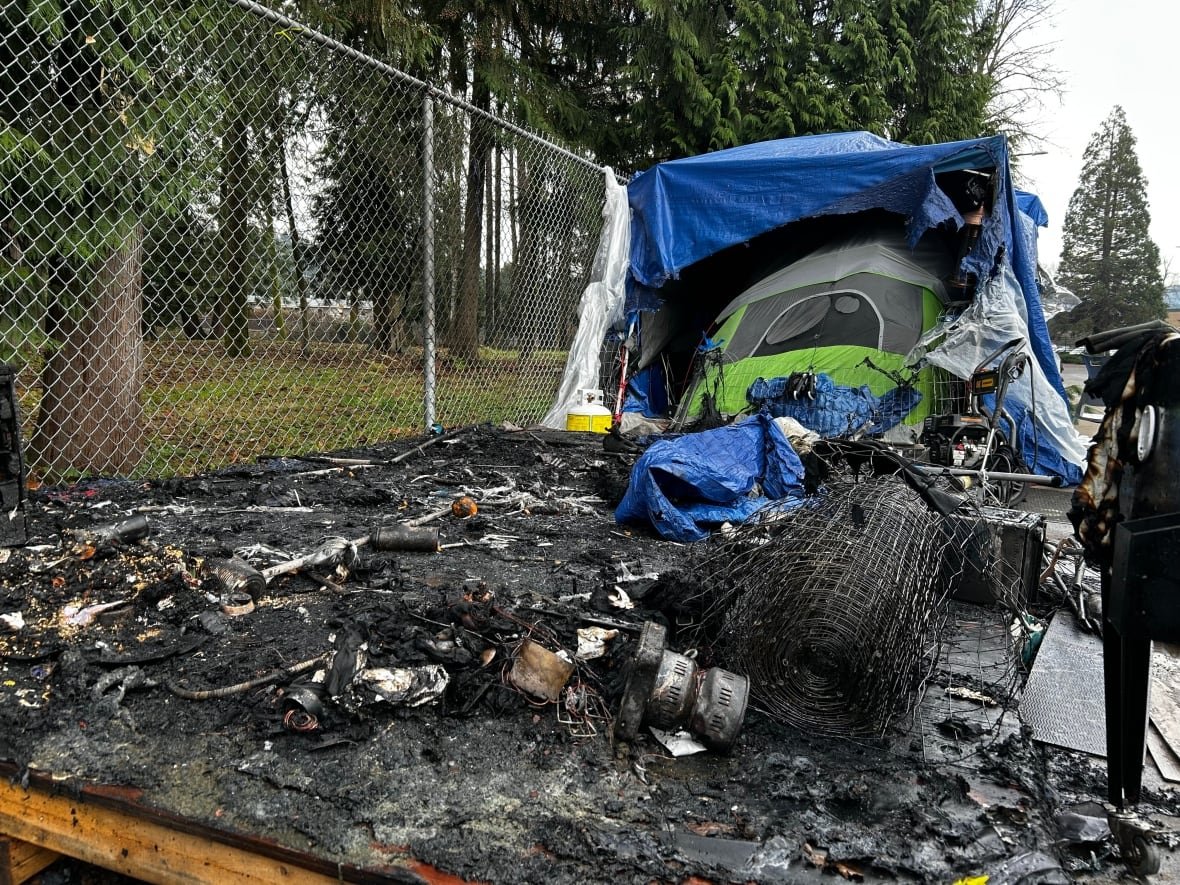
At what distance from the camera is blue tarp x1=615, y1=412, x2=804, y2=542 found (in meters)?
4.00

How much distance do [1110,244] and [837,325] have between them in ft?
163

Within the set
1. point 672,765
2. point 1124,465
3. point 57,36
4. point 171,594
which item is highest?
point 57,36

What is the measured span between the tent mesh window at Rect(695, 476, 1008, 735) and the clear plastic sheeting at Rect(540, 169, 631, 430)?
4.96 meters

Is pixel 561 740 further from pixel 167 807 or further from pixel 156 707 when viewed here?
pixel 156 707

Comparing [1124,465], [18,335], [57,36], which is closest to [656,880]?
[1124,465]

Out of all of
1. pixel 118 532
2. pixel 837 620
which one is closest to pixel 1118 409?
pixel 837 620

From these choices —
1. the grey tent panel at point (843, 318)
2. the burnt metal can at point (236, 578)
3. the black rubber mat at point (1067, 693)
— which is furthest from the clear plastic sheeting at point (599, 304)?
the black rubber mat at point (1067, 693)

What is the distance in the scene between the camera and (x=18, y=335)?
147 inches

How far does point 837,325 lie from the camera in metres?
7.03

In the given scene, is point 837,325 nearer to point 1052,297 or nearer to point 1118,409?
point 1052,297

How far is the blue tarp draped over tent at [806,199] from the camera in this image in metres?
6.39

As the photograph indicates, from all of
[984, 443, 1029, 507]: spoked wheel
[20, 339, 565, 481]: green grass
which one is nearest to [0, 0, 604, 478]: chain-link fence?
[20, 339, 565, 481]: green grass

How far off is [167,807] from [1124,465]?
2.12 m

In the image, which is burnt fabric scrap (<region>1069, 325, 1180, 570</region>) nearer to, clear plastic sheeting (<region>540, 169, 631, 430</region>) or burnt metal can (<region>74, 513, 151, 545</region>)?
burnt metal can (<region>74, 513, 151, 545</region>)
